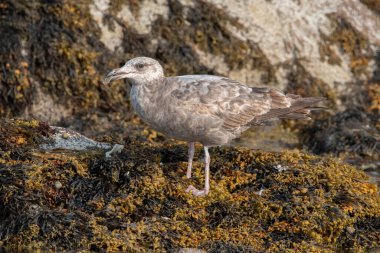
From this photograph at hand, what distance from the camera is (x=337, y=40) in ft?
35.7

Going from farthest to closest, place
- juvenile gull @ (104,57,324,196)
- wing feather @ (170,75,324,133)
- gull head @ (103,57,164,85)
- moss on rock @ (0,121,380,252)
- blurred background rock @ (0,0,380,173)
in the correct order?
blurred background rock @ (0,0,380,173) → gull head @ (103,57,164,85) → wing feather @ (170,75,324,133) → juvenile gull @ (104,57,324,196) → moss on rock @ (0,121,380,252)

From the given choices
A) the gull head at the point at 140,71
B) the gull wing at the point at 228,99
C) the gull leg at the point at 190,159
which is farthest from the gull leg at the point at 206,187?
the gull head at the point at 140,71

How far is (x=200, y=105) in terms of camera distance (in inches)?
265

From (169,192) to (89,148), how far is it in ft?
4.10

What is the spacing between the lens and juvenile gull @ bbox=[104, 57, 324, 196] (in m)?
6.65

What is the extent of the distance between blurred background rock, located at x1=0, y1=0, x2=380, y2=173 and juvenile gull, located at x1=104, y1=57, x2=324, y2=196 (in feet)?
6.84

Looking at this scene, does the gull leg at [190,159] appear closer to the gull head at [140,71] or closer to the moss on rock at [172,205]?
the moss on rock at [172,205]

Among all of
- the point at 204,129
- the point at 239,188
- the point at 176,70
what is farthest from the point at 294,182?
the point at 176,70

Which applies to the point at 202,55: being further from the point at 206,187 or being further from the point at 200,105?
the point at 206,187

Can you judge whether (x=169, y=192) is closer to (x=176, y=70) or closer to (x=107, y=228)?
(x=107, y=228)

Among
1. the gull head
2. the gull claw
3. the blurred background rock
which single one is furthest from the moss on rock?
the blurred background rock

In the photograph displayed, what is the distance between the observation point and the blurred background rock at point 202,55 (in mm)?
9445

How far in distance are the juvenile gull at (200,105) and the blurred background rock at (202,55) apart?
6.84 feet

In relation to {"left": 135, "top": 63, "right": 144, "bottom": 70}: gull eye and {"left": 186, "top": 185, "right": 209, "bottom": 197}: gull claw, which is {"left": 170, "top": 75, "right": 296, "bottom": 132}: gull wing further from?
{"left": 186, "top": 185, "right": 209, "bottom": 197}: gull claw
